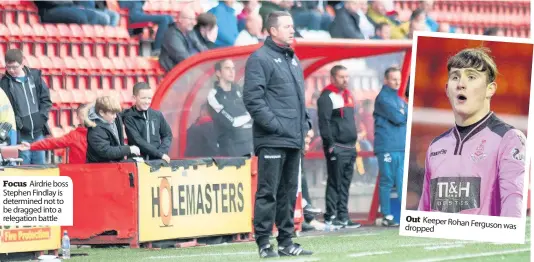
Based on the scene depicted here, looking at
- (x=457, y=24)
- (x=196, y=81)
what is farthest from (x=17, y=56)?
(x=457, y=24)

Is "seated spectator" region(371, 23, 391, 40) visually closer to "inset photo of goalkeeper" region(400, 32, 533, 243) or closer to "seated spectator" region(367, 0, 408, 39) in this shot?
"seated spectator" region(367, 0, 408, 39)

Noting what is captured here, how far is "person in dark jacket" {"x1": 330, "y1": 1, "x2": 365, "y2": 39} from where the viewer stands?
61.0 feet

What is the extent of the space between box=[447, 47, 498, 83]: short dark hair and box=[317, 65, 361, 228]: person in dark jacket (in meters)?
7.44

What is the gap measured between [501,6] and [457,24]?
1.46 metres

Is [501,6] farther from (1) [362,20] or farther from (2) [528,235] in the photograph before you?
(2) [528,235]

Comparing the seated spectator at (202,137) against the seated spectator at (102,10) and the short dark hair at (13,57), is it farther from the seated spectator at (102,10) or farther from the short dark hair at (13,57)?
the seated spectator at (102,10)

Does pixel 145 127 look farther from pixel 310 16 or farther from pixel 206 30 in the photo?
pixel 310 16

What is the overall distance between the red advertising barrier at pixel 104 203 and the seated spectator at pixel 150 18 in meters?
6.02

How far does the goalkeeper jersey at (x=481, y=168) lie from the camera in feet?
21.8

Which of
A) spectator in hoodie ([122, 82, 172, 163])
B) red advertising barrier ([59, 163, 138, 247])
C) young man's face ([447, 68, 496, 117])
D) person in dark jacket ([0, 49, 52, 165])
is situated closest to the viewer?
young man's face ([447, 68, 496, 117])

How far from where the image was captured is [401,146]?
1462 cm

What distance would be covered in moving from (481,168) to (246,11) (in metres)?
11.6

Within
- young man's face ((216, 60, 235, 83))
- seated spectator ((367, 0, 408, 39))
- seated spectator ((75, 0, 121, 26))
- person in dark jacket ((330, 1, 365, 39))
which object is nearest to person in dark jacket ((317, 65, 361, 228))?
young man's face ((216, 60, 235, 83))

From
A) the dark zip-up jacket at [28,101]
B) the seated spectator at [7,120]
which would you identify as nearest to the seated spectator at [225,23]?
the dark zip-up jacket at [28,101]
